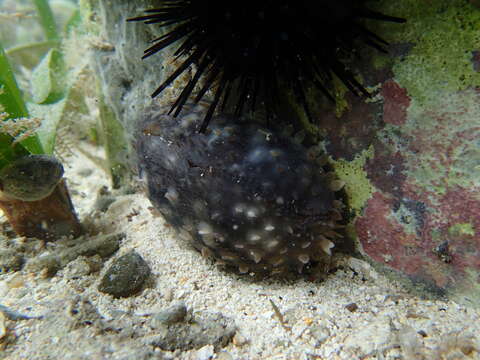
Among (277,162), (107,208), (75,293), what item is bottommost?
(107,208)

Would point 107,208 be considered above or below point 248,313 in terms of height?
below

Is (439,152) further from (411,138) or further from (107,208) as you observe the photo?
Answer: (107,208)

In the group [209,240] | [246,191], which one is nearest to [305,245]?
[246,191]

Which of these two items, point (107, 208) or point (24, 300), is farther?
point (107, 208)

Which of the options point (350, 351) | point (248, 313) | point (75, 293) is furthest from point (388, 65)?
point (75, 293)

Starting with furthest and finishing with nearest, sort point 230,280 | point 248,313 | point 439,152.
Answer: point 230,280
point 248,313
point 439,152

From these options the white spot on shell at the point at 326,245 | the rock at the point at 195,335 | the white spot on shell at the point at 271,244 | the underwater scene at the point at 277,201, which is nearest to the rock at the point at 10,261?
the underwater scene at the point at 277,201

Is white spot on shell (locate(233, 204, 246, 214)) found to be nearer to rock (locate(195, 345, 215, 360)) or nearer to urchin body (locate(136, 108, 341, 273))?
urchin body (locate(136, 108, 341, 273))

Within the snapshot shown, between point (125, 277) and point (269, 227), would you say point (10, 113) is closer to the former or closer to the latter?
point (125, 277)
